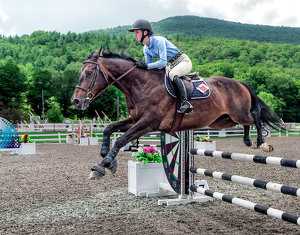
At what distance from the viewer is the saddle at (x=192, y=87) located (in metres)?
4.57

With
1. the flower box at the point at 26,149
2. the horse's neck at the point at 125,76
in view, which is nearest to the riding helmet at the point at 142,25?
the horse's neck at the point at 125,76

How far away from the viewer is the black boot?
14.4ft

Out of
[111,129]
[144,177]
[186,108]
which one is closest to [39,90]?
[144,177]

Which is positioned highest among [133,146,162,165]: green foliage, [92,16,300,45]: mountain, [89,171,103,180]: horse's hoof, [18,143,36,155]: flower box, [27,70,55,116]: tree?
[92,16,300,45]: mountain

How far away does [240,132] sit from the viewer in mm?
33188

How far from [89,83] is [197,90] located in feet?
4.91

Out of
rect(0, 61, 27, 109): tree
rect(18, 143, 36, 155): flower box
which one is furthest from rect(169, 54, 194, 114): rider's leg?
rect(0, 61, 27, 109): tree

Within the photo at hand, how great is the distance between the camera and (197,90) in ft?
15.6

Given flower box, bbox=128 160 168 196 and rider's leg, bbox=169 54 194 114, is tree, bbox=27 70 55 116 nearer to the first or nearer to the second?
flower box, bbox=128 160 168 196

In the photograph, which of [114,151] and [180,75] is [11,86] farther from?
[114,151]

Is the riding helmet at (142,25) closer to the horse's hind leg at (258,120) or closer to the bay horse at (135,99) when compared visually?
the bay horse at (135,99)

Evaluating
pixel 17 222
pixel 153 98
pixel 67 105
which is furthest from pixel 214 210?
pixel 67 105

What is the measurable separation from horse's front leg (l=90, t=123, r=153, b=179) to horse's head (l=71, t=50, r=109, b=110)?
63cm

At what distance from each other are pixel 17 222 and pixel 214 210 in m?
3.21
